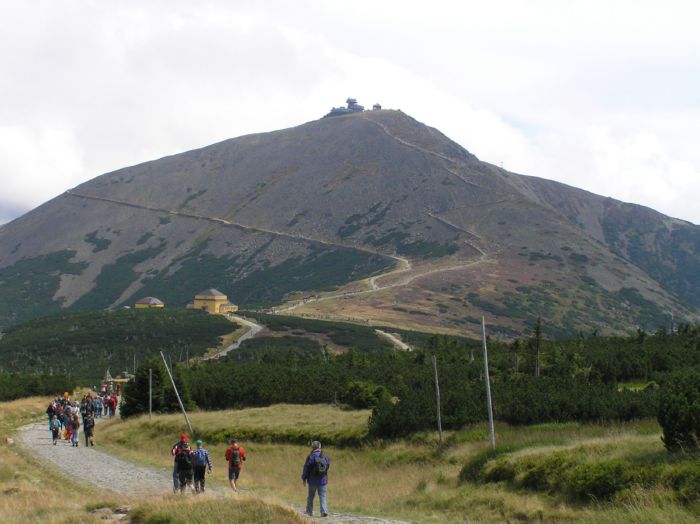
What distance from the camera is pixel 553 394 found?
25.3 meters

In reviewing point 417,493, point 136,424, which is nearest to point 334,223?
point 136,424

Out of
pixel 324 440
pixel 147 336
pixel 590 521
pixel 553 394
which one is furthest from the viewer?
pixel 147 336

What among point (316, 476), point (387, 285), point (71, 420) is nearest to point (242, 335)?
point (387, 285)

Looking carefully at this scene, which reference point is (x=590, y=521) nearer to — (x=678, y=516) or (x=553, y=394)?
(x=678, y=516)

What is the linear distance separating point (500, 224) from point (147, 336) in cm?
9816

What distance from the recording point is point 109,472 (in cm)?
2261

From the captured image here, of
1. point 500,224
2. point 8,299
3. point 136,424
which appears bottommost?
point 136,424

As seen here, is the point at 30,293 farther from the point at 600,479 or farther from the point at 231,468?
the point at 600,479

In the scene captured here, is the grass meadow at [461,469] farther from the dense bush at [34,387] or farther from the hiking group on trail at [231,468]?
the dense bush at [34,387]

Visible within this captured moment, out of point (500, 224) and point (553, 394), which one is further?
point (500, 224)

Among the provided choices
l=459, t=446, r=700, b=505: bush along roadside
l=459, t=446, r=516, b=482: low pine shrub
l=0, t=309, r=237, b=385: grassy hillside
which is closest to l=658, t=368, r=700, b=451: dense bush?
l=459, t=446, r=700, b=505: bush along roadside

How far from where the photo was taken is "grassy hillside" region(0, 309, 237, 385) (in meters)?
80.4

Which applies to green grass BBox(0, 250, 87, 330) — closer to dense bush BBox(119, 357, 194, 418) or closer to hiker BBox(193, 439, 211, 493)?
dense bush BBox(119, 357, 194, 418)

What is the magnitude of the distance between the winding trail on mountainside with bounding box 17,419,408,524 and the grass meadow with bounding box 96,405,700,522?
90 cm
